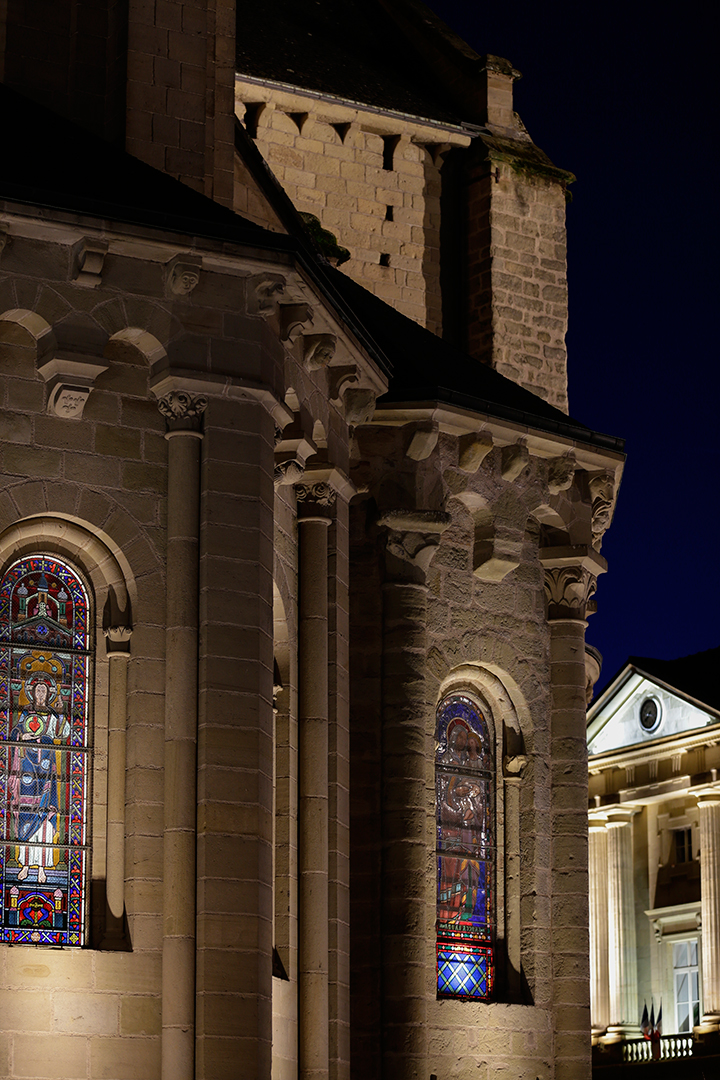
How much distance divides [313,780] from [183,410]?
11.9 feet

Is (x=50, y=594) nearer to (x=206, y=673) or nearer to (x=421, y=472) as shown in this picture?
(x=206, y=673)

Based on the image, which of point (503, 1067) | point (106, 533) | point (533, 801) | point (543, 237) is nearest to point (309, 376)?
point (106, 533)

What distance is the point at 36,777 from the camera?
15.7m

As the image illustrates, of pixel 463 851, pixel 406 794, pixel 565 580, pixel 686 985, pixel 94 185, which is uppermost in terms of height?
pixel 94 185

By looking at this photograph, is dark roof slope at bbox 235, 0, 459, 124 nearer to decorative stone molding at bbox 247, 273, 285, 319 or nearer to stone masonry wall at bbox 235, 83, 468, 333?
stone masonry wall at bbox 235, 83, 468, 333

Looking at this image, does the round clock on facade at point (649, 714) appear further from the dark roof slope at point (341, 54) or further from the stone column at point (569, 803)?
the stone column at point (569, 803)

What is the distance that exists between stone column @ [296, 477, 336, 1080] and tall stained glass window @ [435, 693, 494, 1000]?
293cm

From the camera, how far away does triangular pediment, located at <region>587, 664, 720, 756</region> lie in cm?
5944

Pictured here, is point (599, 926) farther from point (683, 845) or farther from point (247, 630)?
point (247, 630)

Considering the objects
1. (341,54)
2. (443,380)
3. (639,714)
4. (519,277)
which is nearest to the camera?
(443,380)

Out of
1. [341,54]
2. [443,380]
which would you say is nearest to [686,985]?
[341,54]

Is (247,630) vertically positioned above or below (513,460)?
below

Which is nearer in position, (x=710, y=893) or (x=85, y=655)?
(x=85, y=655)

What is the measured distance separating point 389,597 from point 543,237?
16.2 meters
